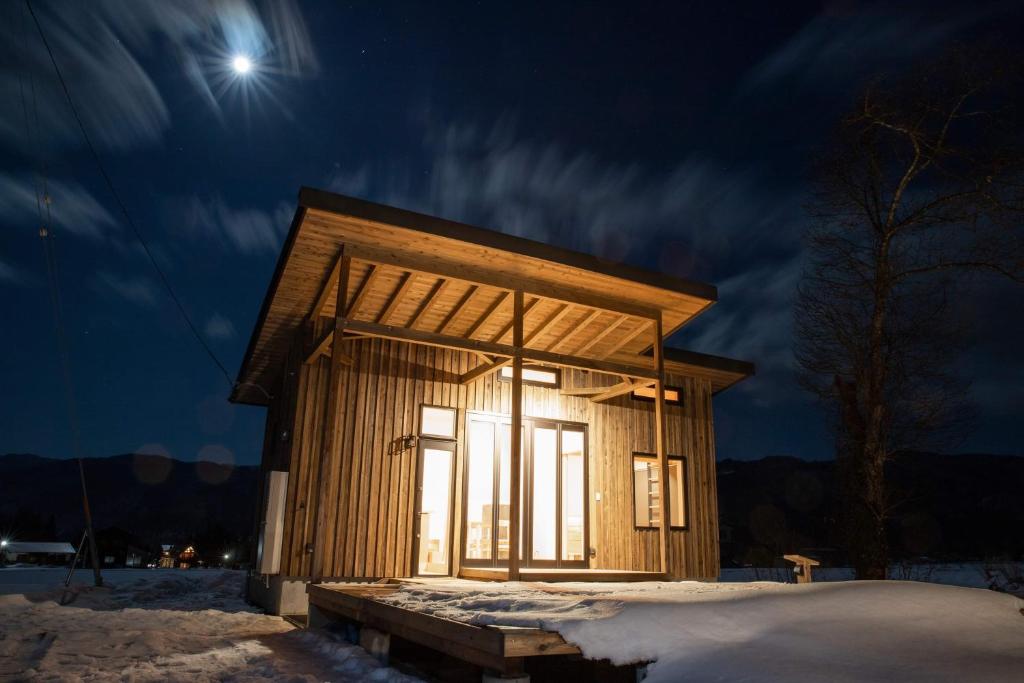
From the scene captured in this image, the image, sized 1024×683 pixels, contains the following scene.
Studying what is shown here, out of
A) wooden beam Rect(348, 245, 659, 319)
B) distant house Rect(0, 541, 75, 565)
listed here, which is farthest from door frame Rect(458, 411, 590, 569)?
distant house Rect(0, 541, 75, 565)

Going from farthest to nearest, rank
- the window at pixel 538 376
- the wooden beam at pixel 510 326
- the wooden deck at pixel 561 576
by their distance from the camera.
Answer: the window at pixel 538 376
the wooden beam at pixel 510 326
the wooden deck at pixel 561 576

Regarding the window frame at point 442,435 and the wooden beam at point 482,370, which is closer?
the wooden beam at point 482,370

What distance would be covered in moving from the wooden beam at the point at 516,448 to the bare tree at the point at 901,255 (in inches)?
258

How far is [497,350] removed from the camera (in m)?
8.05

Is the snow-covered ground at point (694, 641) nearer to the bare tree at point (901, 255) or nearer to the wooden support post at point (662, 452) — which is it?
the wooden support post at point (662, 452)

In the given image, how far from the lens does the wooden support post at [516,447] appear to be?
23.8ft

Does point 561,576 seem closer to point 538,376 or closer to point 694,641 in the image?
point 538,376

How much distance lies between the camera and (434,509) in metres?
11.5

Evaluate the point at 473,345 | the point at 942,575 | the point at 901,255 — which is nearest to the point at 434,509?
the point at 473,345

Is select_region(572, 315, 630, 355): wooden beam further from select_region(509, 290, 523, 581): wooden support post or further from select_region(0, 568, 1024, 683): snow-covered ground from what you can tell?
select_region(0, 568, 1024, 683): snow-covered ground

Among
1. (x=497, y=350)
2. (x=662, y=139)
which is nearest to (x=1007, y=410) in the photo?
(x=662, y=139)

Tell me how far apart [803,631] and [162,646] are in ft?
16.5

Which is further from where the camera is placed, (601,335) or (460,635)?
(601,335)

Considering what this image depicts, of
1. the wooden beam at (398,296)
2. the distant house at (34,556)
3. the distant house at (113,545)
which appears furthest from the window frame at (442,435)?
the distant house at (34,556)
